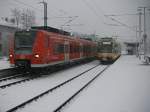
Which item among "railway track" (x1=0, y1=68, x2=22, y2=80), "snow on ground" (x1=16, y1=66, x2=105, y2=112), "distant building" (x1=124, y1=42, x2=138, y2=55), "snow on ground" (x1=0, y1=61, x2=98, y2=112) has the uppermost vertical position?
"distant building" (x1=124, y1=42, x2=138, y2=55)

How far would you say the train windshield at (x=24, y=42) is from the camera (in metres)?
17.6

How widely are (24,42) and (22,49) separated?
1.41 ft

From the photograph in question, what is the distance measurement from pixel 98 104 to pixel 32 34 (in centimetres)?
894

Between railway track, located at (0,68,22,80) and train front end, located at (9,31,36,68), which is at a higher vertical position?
train front end, located at (9,31,36,68)

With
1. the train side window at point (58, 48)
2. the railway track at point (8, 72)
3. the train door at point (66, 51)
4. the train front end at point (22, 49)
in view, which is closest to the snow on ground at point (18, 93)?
the train front end at point (22, 49)

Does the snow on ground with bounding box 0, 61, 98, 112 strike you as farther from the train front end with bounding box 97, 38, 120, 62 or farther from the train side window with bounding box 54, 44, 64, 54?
the train front end with bounding box 97, 38, 120, 62

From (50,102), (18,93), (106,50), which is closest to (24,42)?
(18,93)

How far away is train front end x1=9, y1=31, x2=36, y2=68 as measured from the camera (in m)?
17.4

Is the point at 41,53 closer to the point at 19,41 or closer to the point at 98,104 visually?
the point at 19,41

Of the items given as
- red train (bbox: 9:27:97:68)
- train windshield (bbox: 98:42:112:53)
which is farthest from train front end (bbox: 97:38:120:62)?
red train (bbox: 9:27:97:68)

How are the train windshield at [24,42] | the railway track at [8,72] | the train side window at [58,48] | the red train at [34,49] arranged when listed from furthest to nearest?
the train side window at [58,48] → the railway track at [8,72] → the train windshield at [24,42] → the red train at [34,49]

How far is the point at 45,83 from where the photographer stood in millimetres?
15211

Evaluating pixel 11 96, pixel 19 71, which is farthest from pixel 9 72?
pixel 11 96

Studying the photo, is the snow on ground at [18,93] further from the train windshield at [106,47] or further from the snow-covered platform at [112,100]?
the train windshield at [106,47]
